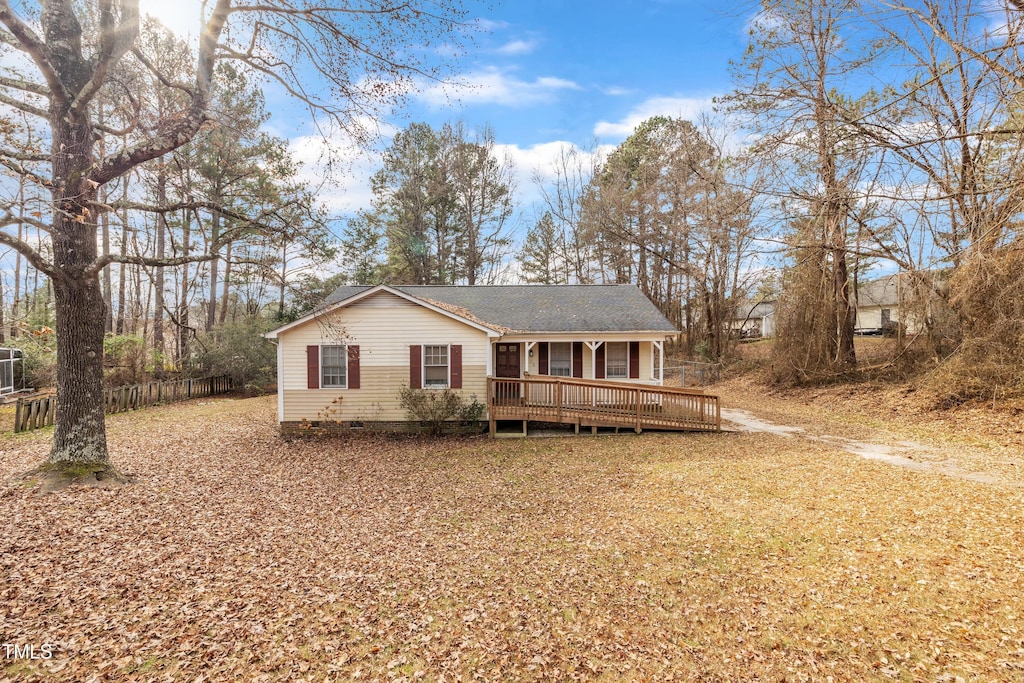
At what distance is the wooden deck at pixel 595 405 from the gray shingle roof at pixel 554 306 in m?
2.76

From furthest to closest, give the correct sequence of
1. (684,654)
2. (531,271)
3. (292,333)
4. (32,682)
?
(531,271) → (292,333) → (684,654) → (32,682)

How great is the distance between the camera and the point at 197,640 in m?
3.94

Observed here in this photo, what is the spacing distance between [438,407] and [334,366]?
10.5ft

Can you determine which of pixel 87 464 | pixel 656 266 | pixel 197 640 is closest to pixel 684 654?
pixel 197 640

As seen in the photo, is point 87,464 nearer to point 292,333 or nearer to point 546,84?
point 292,333

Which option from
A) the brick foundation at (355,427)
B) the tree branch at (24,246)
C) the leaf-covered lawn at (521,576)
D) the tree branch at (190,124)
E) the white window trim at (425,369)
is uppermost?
the tree branch at (190,124)

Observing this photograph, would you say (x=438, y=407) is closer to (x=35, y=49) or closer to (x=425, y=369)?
(x=425, y=369)

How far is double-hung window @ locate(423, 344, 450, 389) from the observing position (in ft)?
43.5

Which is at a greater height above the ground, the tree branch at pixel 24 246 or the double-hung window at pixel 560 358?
the tree branch at pixel 24 246

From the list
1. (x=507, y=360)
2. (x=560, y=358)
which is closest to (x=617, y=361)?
(x=560, y=358)

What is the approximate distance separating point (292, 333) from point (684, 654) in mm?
12151

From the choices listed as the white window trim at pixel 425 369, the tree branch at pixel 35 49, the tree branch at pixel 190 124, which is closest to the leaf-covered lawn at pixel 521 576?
the white window trim at pixel 425 369

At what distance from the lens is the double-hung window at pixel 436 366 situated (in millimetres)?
13273

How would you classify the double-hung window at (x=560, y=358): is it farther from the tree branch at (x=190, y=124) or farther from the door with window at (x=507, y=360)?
the tree branch at (x=190, y=124)
